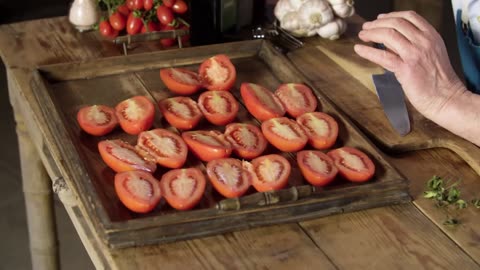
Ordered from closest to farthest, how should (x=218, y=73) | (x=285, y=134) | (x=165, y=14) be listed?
(x=285, y=134)
(x=218, y=73)
(x=165, y=14)

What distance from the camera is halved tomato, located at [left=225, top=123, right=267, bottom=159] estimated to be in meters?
1.41

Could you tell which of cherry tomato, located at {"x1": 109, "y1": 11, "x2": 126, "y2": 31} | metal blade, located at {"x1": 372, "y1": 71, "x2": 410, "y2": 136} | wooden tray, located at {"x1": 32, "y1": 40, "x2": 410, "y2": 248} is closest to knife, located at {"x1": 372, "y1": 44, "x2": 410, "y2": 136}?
metal blade, located at {"x1": 372, "y1": 71, "x2": 410, "y2": 136}

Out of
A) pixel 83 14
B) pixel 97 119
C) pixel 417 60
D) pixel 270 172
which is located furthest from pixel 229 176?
pixel 83 14

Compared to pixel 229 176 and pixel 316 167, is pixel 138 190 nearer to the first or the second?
pixel 229 176

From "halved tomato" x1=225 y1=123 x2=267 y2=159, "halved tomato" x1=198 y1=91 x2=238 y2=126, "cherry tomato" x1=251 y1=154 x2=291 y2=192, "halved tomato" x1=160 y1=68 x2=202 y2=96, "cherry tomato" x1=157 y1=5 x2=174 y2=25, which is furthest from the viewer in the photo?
"cherry tomato" x1=157 y1=5 x2=174 y2=25

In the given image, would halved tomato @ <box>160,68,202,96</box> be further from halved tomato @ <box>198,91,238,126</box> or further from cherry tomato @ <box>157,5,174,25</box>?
cherry tomato @ <box>157,5,174,25</box>

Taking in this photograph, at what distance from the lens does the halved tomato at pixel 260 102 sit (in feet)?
5.06

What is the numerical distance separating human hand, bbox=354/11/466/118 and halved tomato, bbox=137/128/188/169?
0.43m

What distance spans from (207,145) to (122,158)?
0.16 metres

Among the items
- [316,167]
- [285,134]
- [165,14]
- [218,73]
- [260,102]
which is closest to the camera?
[316,167]

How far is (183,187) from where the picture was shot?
128cm

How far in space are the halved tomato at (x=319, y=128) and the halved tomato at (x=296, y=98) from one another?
0.09 ft

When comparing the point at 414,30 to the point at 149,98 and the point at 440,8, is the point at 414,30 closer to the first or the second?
the point at 149,98

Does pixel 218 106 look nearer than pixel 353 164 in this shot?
No
